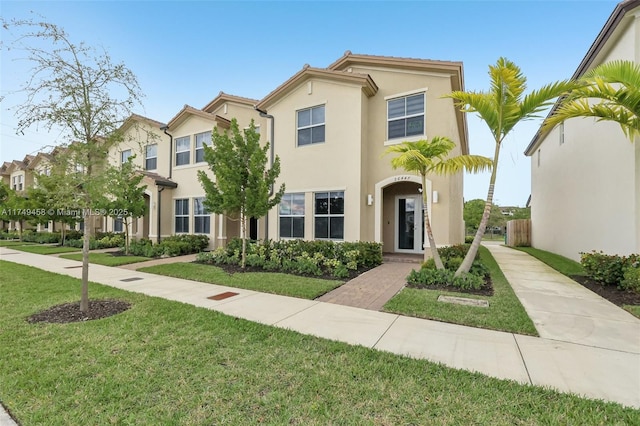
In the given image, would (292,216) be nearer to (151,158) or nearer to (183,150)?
(183,150)

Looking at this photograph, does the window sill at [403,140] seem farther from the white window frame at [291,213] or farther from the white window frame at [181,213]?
the white window frame at [181,213]

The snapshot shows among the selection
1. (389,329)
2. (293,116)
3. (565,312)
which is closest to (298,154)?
(293,116)

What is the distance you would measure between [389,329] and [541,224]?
1750 centimetres

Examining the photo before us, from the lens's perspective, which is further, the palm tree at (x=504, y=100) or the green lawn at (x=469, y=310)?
the palm tree at (x=504, y=100)

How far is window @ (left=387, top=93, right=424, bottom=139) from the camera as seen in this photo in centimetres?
1060

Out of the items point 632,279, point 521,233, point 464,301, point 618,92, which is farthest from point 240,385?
point 521,233

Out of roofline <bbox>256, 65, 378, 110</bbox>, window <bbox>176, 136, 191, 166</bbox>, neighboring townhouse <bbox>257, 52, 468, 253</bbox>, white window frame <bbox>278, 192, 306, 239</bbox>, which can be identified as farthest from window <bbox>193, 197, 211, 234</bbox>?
roofline <bbox>256, 65, 378, 110</bbox>

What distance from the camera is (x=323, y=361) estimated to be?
138 inches

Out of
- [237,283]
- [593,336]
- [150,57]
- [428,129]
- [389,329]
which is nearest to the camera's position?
[593,336]

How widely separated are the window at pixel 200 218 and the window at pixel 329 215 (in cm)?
667

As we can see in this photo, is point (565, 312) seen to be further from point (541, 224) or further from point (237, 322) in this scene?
point (541, 224)

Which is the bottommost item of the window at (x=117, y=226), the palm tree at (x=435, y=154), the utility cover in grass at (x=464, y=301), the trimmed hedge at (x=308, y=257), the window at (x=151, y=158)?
the utility cover in grass at (x=464, y=301)

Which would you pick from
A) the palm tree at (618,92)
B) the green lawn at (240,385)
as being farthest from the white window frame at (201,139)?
the palm tree at (618,92)

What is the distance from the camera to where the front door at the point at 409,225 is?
39.7 feet
